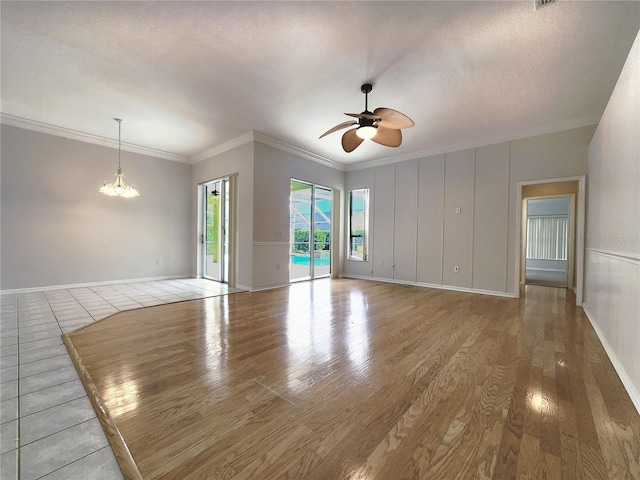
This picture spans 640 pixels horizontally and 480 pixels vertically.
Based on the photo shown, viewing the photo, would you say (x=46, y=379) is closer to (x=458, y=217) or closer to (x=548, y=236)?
(x=458, y=217)

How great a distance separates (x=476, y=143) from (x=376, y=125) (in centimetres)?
303

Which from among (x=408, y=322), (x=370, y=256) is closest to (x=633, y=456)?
(x=408, y=322)

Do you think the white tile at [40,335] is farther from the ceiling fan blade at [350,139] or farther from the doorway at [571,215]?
the doorway at [571,215]

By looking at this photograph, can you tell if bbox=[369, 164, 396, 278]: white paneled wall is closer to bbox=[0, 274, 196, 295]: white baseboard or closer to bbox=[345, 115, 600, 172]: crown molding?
bbox=[345, 115, 600, 172]: crown molding

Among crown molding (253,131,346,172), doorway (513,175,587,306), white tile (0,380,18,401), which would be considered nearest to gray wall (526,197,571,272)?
doorway (513,175,587,306)

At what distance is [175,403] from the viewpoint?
1555 millimetres

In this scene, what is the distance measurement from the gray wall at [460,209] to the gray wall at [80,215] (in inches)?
200

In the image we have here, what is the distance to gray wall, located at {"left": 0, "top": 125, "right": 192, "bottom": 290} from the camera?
14.3 feet

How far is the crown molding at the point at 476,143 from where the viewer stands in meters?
4.03

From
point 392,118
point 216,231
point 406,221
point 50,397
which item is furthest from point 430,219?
point 50,397

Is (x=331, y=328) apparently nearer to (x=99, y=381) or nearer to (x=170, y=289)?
(x=99, y=381)

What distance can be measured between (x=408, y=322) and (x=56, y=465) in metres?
3.03

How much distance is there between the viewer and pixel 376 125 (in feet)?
10.3

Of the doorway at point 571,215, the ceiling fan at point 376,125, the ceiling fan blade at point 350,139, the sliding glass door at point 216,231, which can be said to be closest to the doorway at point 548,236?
the doorway at point 571,215
